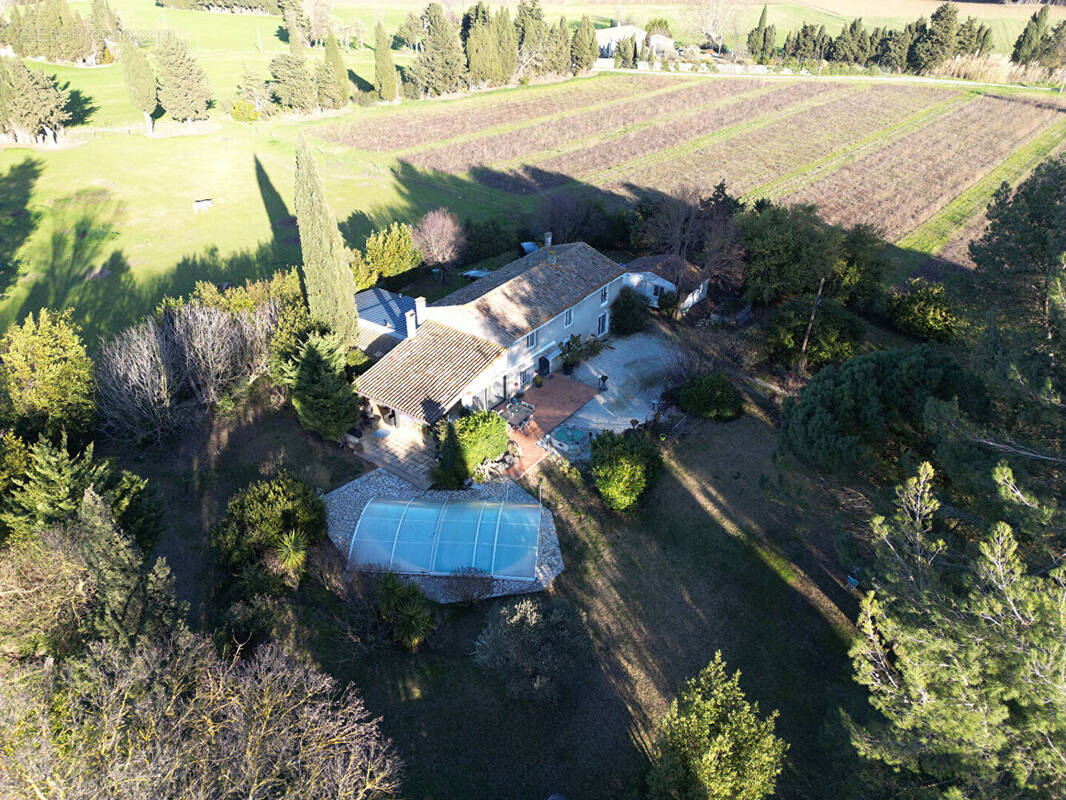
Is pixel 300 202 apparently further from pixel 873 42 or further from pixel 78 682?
pixel 873 42

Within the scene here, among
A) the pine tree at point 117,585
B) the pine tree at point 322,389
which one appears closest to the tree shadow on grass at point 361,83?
the pine tree at point 322,389

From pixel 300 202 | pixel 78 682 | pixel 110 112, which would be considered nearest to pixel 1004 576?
pixel 78 682

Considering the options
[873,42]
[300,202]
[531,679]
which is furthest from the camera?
[873,42]

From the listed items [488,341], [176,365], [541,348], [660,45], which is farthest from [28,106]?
[660,45]

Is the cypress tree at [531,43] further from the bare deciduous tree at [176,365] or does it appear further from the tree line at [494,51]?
the bare deciduous tree at [176,365]

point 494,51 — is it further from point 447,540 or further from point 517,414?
point 447,540

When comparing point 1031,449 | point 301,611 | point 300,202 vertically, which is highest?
point 300,202
